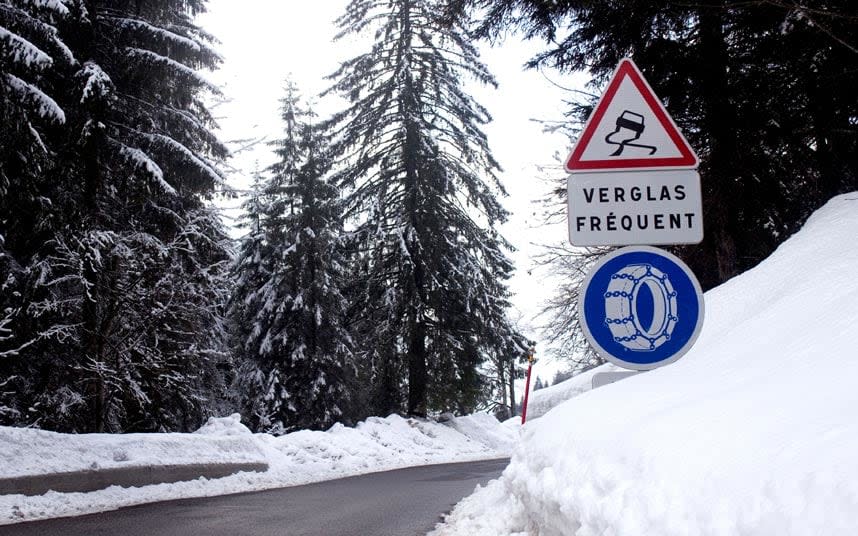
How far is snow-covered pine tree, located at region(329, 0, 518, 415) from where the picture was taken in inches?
956

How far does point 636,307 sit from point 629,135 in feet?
3.16

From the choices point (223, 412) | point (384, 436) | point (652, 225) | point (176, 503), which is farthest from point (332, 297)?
point (652, 225)

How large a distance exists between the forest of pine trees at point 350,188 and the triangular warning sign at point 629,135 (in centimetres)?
197

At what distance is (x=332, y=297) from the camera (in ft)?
104

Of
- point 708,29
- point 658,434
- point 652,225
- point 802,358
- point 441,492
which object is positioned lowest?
point 441,492

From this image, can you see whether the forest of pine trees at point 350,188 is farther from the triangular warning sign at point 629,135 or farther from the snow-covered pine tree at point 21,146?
the triangular warning sign at point 629,135

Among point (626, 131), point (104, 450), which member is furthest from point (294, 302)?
point (626, 131)

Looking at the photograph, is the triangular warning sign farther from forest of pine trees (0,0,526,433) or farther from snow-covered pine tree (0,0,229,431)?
snow-covered pine tree (0,0,229,431)

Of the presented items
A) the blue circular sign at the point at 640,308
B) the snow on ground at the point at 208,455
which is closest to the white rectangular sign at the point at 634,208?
the blue circular sign at the point at 640,308

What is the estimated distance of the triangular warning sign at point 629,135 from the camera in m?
4.12

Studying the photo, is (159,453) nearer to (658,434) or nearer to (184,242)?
(184,242)

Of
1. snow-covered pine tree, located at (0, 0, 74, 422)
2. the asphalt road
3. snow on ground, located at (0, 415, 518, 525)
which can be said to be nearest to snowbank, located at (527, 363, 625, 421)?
the asphalt road

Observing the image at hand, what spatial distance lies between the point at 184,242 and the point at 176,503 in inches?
327

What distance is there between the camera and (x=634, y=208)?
4.08 metres
